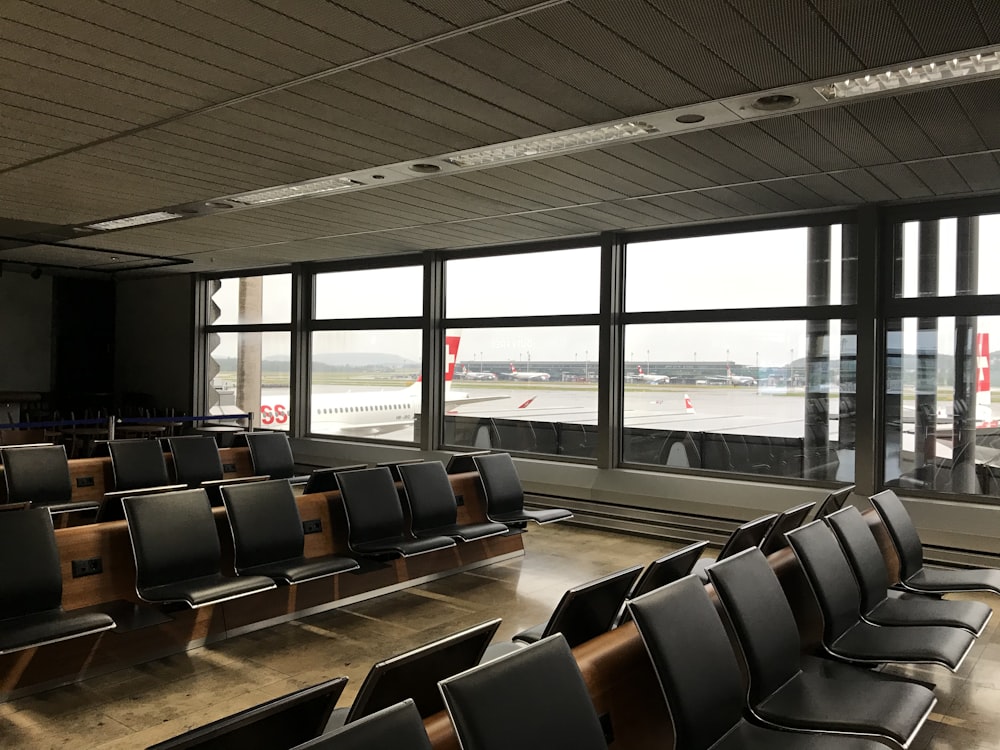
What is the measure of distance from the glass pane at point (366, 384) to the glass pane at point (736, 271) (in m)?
3.04

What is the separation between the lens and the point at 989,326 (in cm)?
600

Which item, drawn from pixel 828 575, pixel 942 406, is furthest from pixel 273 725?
pixel 942 406

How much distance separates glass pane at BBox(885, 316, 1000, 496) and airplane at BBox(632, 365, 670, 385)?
1972mm

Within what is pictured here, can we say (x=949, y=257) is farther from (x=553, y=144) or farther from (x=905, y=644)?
(x=905, y=644)

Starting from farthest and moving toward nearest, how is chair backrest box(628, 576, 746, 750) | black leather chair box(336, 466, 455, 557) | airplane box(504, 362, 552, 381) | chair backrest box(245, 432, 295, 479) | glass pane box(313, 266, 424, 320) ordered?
1. glass pane box(313, 266, 424, 320)
2. airplane box(504, 362, 552, 381)
3. chair backrest box(245, 432, 295, 479)
4. black leather chair box(336, 466, 455, 557)
5. chair backrest box(628, 576, 746, 750)

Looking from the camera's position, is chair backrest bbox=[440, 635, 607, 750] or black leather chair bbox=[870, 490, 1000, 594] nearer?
chair backrest bbox=[440, 635, 607, 750]

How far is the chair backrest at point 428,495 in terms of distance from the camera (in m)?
5.30

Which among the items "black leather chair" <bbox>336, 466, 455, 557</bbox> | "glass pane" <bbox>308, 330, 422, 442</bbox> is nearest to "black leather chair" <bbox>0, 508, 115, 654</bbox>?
"black leather chair" <bbox>336, 466, 455, 557</bbox>

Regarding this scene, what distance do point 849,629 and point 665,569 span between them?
90cm

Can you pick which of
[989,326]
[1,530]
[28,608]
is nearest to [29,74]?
[1,530]

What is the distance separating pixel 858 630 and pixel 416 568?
121 inches

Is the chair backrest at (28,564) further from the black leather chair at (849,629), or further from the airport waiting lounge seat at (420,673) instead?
the black leather chair at (849,629)

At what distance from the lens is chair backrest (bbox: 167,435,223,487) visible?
20.3 ft

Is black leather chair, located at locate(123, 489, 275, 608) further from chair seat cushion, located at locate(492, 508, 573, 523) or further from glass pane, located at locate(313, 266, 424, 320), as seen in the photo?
glass pane, located at locate(313, 266, 424, 320)
